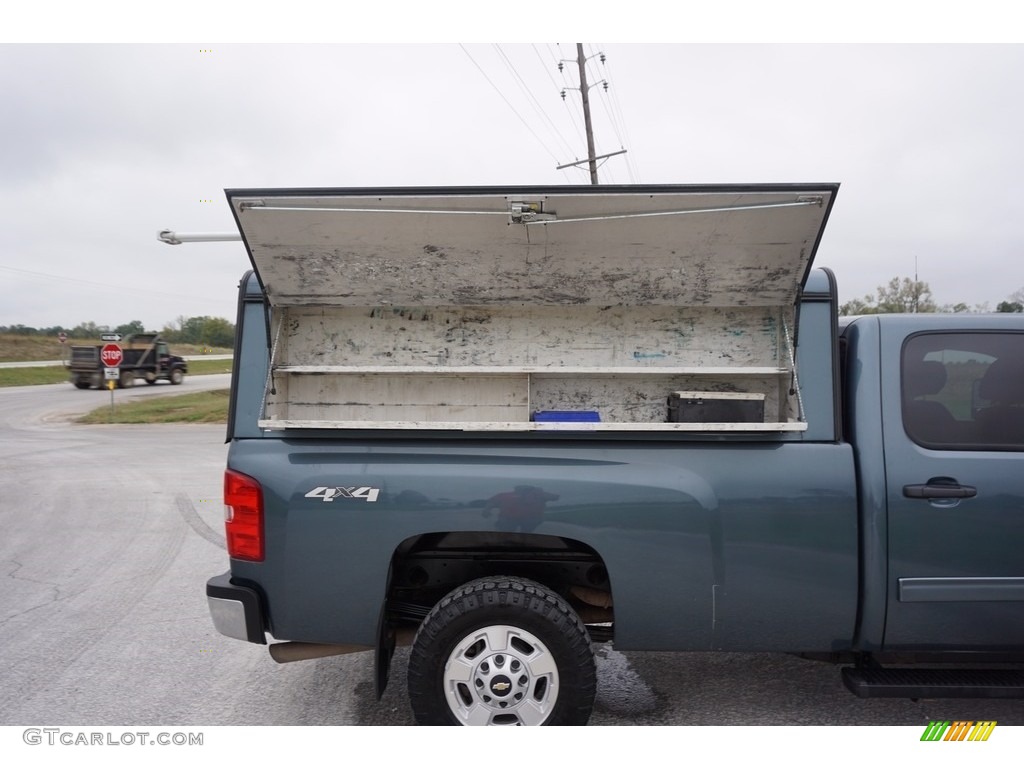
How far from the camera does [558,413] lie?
3.91 m

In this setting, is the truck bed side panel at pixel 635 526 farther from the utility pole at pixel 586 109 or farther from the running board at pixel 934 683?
the utility pole at pixel 586 109

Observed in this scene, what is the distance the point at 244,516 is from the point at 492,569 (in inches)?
46.8

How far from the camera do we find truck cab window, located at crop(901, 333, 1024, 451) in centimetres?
308

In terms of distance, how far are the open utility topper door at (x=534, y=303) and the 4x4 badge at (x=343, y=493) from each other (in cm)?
28

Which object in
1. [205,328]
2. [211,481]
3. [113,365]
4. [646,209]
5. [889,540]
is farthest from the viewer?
[205,328]

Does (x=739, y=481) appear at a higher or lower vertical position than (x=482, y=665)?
higher

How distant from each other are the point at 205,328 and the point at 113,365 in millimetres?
62979

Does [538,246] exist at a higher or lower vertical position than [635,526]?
higher

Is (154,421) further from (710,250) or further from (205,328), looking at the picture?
(205,328)

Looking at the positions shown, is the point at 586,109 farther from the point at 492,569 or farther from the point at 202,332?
the point at 202,332

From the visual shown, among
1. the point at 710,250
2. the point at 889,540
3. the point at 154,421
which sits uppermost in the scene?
the point at 710,250

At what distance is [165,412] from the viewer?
72.1 feet

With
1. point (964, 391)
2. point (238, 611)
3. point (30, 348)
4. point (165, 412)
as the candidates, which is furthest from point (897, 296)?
point (30, 348)

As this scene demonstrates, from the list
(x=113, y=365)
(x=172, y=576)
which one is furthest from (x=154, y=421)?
(x=172, y=576)
